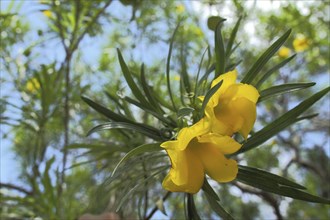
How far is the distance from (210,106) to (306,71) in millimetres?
2343

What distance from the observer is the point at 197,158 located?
31.7 inches

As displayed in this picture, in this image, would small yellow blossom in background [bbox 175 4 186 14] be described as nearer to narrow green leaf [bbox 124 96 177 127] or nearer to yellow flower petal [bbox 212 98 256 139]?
narrow green leaf [bbox 124 96 177 127]

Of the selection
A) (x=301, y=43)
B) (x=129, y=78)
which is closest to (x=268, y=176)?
(x=129, y=78)

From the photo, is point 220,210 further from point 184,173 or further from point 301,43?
point 301,43

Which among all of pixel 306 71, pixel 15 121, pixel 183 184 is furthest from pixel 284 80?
pixel 183 184

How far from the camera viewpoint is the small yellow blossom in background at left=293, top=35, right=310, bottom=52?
→ 2.54m

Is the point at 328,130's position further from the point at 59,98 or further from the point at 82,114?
the point at 59,98

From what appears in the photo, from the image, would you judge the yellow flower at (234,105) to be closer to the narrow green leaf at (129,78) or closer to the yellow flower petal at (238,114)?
the yellow flower petal at (238,114)

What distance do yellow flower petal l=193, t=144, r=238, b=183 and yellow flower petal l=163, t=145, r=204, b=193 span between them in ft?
0.05

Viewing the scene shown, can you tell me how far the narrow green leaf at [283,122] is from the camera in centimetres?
95

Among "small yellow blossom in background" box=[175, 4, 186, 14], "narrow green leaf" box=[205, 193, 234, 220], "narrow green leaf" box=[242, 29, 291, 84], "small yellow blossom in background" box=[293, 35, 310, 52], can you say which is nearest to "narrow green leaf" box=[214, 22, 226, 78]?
"narrow green leaf" box=[242, 29, 291, 84]

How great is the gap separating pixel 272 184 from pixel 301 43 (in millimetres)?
1784

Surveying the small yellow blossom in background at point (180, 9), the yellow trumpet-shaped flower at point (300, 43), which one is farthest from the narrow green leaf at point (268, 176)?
the yellow trumpet-shaped flower at point (300, 43)

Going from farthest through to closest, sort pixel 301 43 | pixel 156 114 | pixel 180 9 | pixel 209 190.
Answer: pixel 301 43, pixel 180 9, pixel 156 114, pixel 209 190
